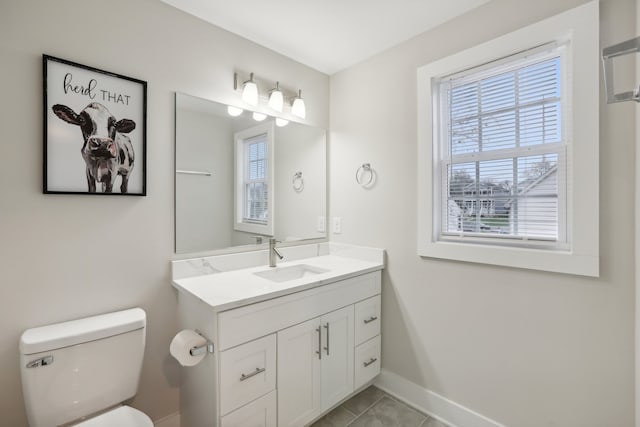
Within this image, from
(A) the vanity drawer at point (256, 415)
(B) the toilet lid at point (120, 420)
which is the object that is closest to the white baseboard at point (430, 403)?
(A) the vanity drawer at point (256, 415)

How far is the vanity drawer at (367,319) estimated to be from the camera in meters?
1.96

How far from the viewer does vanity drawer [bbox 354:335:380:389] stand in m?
1.95

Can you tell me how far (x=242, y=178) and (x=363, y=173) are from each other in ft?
2.86

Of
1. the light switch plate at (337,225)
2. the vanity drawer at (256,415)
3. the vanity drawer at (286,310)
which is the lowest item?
the vanity drawer at (256,415)

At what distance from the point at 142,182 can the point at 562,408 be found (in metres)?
2.33

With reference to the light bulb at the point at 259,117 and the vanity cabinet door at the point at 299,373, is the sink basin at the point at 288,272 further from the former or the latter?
the light bulb at the point at 259,117

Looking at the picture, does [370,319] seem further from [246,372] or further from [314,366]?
[246,372]

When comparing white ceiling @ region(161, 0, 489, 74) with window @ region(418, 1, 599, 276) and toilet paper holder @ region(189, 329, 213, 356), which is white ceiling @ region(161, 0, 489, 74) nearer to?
window @ region(418, 1, 599, 276)

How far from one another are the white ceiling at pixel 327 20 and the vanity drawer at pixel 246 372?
1.76m

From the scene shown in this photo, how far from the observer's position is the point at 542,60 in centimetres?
153

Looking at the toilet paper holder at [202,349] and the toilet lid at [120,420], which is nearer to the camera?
the toilet lid at [120,420]

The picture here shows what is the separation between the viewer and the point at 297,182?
7.59 ft

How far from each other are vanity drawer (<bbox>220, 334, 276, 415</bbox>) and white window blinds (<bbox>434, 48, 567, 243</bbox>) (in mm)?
1220

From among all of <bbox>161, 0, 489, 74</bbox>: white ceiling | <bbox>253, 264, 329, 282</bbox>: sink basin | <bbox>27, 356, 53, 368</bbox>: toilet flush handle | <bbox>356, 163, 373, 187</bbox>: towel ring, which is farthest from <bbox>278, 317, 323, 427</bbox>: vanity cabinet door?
<bbox>161, 0, 489, 74</bbox>: white ceiling
